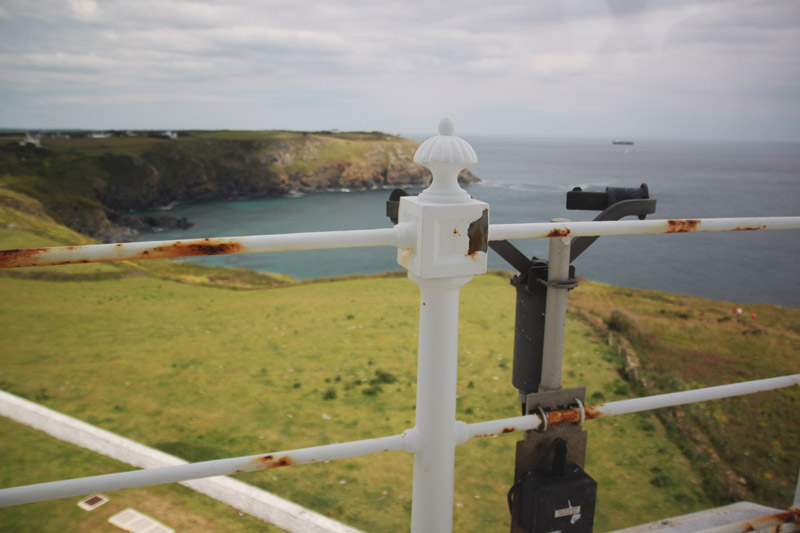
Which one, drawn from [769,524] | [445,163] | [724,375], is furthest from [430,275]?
[724,375]

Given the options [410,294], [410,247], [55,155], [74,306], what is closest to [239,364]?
[74,306]

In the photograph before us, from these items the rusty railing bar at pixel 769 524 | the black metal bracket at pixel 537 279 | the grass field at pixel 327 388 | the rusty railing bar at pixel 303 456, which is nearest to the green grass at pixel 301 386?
the grass field at pixel 327 388

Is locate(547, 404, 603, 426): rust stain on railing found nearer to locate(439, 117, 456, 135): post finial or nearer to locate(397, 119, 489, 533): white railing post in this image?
locate(397, 119, 489, 533): white railing post

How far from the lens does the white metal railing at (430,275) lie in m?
0.94

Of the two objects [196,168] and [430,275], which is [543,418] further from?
[196,168]

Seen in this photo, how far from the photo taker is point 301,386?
4.48 metres

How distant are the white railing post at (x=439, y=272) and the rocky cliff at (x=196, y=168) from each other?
46.8 meters

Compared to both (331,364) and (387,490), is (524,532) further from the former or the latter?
(331,364)

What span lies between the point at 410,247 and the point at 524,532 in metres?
0.94

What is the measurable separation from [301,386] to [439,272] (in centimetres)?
369

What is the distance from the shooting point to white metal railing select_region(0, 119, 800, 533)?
94cm

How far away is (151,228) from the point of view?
164ft

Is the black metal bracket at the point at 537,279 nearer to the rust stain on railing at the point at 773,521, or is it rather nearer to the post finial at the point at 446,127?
the post finial at the point at 446,127

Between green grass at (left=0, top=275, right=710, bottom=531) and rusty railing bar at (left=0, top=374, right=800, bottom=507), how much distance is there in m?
1.47
